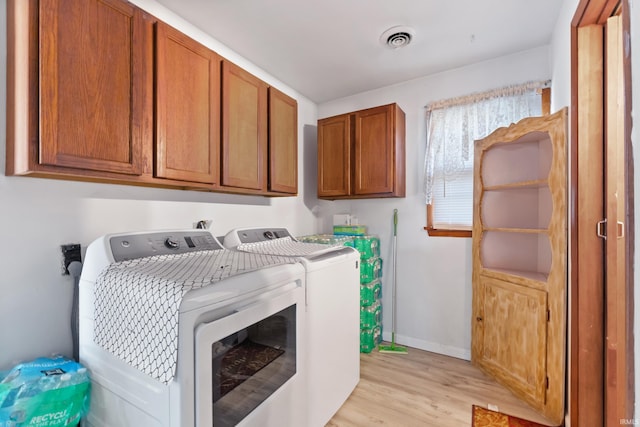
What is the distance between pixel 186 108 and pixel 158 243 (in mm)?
738

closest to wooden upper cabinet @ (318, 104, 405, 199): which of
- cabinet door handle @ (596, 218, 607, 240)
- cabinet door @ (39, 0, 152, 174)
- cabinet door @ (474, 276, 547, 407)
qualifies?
cabinet door @ (474, 276, 547, 407)

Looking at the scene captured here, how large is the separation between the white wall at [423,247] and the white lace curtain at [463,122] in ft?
0.30

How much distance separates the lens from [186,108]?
1.55 m

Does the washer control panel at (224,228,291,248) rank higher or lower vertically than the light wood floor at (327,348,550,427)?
higher

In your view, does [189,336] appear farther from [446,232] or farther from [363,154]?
[446,232]

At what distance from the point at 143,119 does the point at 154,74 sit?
25cm

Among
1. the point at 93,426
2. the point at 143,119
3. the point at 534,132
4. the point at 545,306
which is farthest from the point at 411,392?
the point at 143,119

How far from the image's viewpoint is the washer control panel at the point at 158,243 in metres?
1.28

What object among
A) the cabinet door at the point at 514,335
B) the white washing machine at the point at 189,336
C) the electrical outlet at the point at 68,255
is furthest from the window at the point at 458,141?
the electrical outlet at the point at 68,255

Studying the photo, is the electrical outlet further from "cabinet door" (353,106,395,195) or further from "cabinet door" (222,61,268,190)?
"cabinet door" (353,106,395,195)

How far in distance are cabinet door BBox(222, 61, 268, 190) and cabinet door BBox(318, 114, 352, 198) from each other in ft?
2.97

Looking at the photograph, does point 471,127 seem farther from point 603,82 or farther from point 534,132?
point 603,82

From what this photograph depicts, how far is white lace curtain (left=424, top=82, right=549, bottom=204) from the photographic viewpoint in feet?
7.38

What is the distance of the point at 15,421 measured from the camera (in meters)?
1.00
